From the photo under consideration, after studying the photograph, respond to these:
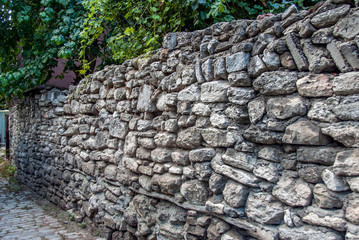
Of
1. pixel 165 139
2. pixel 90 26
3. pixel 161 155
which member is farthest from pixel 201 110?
pixel 90 26

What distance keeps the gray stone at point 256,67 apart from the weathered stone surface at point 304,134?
1.34ft

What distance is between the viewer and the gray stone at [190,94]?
2.51 m

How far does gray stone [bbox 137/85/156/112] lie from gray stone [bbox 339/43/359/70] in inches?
72.2

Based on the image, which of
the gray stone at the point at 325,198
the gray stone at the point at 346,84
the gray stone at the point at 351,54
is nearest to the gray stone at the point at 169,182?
the gray stone at the point at 325,198

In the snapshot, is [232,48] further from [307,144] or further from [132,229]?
[132,229]

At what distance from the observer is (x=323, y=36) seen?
1705mm

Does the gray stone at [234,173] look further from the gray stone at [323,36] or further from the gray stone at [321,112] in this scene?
the gray stone at [323,36]

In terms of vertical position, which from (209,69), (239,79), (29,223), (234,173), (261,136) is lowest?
(29,223)

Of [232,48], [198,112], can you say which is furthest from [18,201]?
[232,48]

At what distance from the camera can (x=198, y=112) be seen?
2.46 metres

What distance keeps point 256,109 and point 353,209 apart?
2.55 feet

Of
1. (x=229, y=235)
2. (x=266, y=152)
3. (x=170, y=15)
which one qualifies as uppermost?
(x=170, y=15)

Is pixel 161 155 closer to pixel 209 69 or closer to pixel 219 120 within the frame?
pixel 219 120

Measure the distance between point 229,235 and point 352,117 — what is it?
3.59 feet
